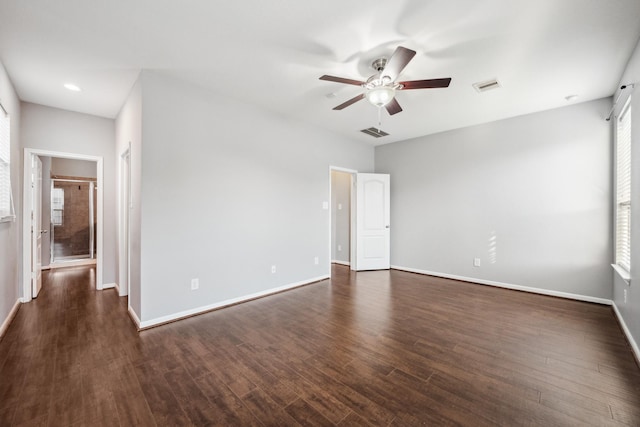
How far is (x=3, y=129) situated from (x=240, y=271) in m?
2.91

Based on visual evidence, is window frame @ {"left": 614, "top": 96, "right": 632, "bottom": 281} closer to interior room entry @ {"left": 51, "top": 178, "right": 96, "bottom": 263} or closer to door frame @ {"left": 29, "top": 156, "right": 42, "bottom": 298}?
door frame @ {"left": 29, "top": 156, "right": 42, "bottom": 298}

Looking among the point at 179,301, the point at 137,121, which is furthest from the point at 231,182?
the point at 179,301

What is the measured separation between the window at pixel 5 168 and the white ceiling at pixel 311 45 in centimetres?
59

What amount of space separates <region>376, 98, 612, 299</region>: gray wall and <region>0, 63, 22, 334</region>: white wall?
19.2 ft

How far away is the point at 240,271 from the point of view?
3.68m

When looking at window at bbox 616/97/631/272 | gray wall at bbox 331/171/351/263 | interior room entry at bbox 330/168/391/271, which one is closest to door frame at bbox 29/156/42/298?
interior room entry at bbox 330/168/391/271

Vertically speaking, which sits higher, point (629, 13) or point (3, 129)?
point (629, 13)

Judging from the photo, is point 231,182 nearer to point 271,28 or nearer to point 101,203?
point 271,28

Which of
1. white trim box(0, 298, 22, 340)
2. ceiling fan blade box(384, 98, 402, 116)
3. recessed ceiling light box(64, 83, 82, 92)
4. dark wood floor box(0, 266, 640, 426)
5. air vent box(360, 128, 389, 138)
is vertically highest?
air vent box(360, 128, 389, 138)

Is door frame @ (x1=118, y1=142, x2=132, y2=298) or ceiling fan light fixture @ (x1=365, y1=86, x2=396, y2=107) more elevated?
ceiling fan light fixture @ (x1=365, y1=86, x2=396, y2=107)

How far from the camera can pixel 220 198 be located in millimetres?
3475

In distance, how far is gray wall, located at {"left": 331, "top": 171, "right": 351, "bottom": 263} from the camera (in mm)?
6387

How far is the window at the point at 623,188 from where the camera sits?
9.41 ft

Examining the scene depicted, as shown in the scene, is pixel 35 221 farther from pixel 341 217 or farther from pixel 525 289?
pixel 525 289
